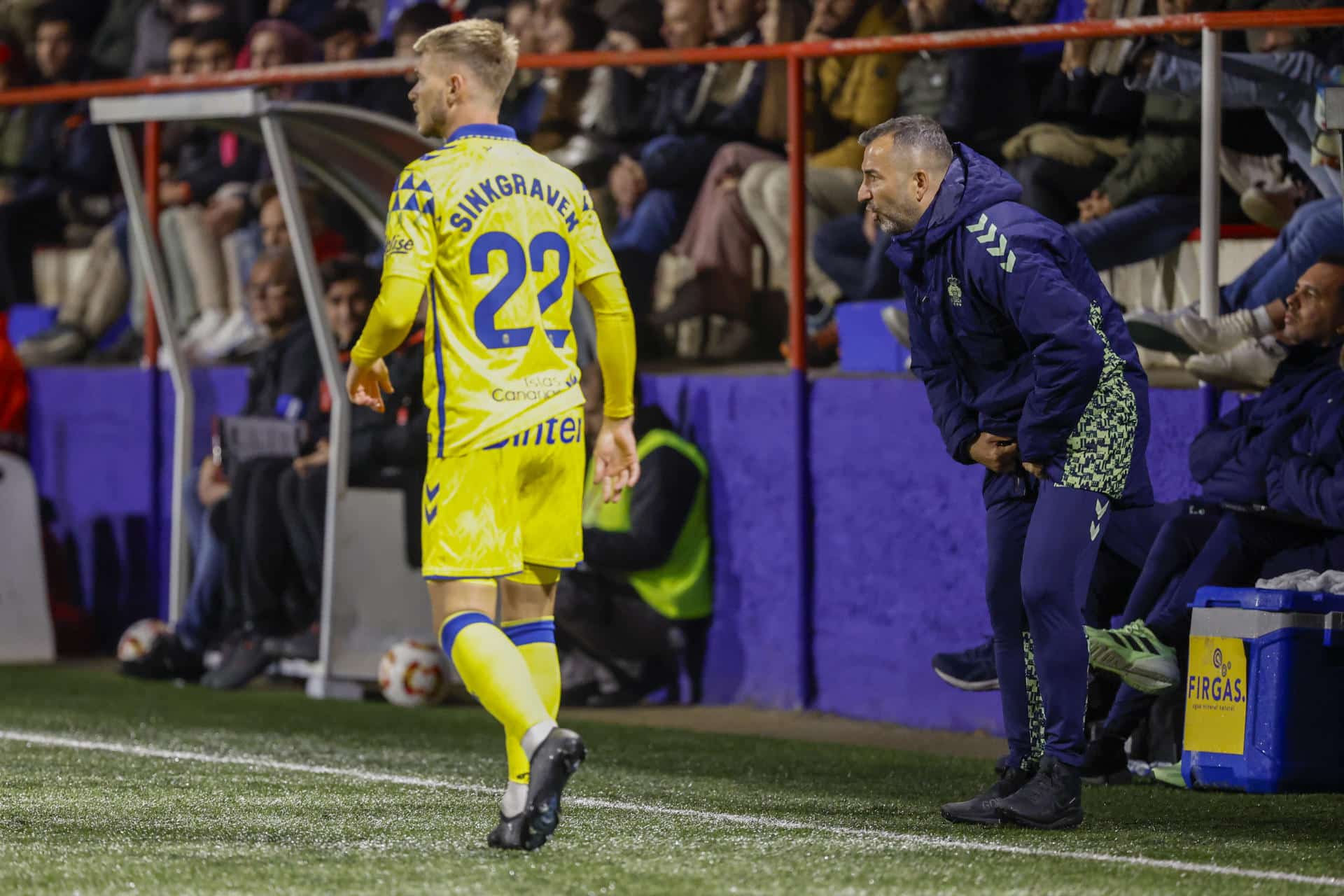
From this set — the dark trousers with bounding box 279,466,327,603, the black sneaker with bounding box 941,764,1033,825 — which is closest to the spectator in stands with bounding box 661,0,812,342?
the dark trousers with bounding box 279,466,327,603

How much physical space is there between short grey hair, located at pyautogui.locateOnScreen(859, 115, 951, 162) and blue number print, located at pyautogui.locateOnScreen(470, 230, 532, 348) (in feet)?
3.32

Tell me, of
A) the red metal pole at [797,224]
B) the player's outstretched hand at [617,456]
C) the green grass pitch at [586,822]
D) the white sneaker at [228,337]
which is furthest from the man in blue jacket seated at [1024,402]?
the white sneaker at [228,337]

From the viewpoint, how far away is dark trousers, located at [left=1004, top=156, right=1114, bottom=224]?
818 cm

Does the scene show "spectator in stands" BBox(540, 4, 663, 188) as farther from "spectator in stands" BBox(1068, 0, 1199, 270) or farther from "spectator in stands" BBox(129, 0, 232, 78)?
"spectator in stands" BBox(129, 0, 232, 78)

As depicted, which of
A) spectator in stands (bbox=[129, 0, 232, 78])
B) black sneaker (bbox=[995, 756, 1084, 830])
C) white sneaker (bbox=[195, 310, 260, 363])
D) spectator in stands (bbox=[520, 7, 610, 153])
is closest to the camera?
black sneaker (bbox=[995, 756, 1084, 830])

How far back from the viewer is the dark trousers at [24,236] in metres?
12.9

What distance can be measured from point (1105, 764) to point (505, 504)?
8.48ft

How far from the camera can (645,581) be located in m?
9.30

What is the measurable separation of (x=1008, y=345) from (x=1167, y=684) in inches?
60.3

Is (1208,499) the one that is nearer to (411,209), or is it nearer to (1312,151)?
(1312,151)

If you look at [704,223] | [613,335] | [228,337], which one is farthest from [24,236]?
[613,335]

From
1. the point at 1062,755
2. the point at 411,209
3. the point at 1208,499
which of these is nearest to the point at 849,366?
the point at 1208,499

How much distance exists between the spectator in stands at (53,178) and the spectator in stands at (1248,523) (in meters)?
7.47

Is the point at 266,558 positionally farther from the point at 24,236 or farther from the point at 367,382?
the point at 367,382
